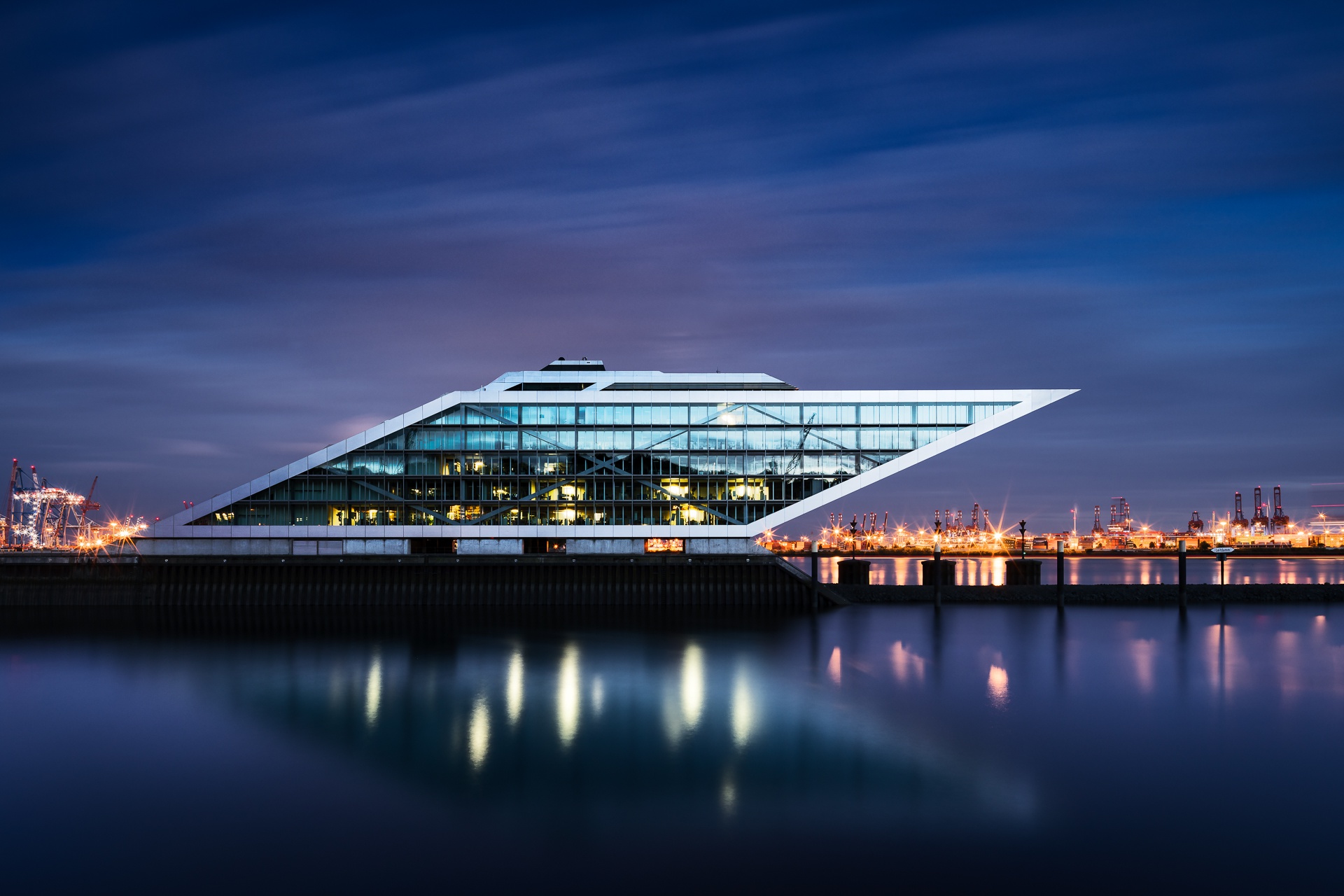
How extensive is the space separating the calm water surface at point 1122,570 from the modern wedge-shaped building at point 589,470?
2843 cm

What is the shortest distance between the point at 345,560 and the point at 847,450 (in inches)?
1320

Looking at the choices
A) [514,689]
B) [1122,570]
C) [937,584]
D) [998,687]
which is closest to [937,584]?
[937,584]

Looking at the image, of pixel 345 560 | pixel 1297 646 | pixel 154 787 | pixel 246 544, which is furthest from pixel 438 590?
pixel 1297 646

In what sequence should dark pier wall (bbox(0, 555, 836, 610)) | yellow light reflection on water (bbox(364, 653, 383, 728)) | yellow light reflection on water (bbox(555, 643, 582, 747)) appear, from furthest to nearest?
dark pier wall (bbox(0, 555, 836, 610)) < yellow light reflection on water (bbox(364, 653, 383, 728)) < yellow light reflection on water (bbox(555, 643, 582, 747))

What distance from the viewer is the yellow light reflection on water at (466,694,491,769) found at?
2639cm

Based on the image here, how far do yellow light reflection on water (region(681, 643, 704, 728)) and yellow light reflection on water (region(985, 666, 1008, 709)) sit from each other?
11.0m

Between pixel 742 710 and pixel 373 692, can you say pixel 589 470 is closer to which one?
pixel 373 692

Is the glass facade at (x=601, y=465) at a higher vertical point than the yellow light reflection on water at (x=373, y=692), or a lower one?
higher

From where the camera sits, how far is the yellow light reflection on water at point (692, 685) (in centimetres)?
3145

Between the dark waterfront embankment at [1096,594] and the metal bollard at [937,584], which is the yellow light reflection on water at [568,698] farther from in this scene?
the metal bollard at [937,584]

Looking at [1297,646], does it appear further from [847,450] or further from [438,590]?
[438,590]

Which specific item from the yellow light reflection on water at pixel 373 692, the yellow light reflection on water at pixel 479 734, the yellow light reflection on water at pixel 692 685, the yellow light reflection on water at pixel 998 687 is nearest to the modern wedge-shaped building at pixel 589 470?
the yellow light reflection on water at pixel 692 685

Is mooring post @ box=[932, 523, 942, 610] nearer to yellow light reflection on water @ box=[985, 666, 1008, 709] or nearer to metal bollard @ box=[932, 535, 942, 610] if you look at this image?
metal bollard @ box=[932, 535, 942, 610]

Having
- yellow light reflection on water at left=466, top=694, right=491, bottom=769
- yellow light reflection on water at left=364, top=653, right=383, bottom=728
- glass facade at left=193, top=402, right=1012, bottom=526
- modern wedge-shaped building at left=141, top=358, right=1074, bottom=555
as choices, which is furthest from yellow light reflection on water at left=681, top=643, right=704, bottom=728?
glass facade at left=193, top=402, right=1012, bottom=526
